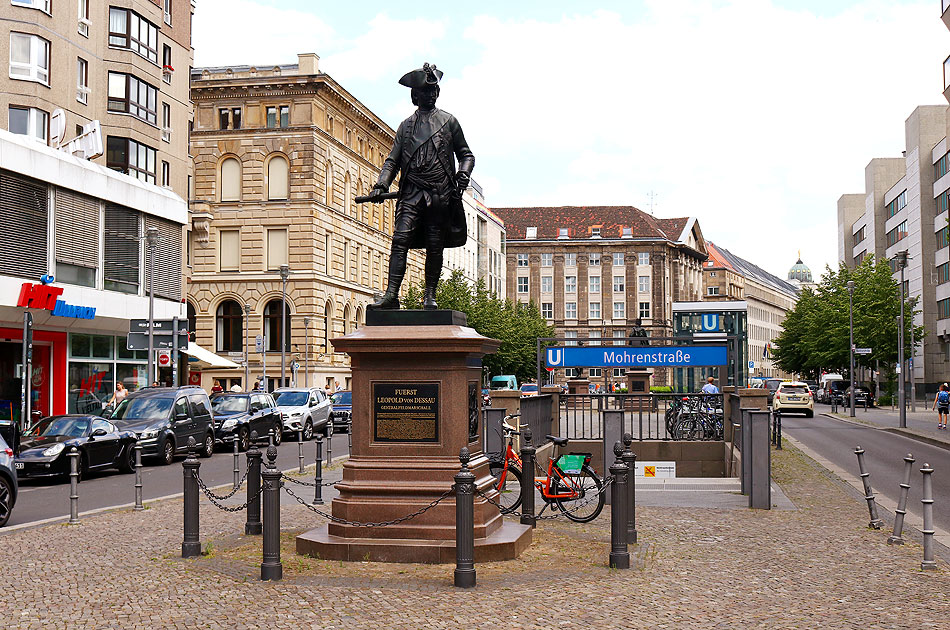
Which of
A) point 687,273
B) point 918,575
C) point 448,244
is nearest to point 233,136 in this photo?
point 448,244

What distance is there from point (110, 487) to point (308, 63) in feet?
152

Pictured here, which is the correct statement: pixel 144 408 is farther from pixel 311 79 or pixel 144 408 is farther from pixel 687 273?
pixel 687 273

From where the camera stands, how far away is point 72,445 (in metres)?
21.1

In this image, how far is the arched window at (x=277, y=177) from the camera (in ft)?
204

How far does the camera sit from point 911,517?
14.8 meters

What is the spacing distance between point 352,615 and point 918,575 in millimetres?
5325

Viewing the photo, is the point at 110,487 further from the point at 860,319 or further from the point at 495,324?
the point at 860,319

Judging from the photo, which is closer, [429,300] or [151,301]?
[429,300]

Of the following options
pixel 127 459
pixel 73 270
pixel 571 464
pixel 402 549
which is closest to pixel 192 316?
pixel 73 270

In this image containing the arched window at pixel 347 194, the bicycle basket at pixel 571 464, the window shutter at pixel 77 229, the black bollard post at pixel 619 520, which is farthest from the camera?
the arched window at pixel 347 194

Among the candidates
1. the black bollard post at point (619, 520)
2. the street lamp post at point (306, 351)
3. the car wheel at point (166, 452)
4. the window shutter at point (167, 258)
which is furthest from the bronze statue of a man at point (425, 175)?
the street lamp post at point (306, 351)

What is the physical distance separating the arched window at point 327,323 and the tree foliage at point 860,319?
34651mm

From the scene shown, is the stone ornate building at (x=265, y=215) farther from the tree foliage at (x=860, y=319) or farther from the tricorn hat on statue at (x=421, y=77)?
the tricorn hat on statue at (x=421, y=77)

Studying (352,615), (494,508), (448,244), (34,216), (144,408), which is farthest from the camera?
(34,216)
